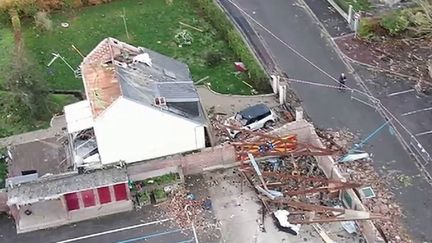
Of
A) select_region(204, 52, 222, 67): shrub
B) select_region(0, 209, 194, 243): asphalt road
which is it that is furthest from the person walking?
select_region(0, 209, 194, 243): asphalt road

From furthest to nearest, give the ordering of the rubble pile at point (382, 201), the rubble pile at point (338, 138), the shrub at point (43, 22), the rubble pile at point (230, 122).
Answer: the shrub at point (43, 22) → the rubble pile at point (230, 122) → the rubble pile at point (338, 138) → the rubble pile at point (382, 201)

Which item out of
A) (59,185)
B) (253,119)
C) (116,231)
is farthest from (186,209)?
(253,119)

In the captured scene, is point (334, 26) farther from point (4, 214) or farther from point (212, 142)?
point (4, 214)

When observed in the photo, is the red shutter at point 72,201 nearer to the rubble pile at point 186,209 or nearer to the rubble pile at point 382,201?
the rubble pile at point 186,209

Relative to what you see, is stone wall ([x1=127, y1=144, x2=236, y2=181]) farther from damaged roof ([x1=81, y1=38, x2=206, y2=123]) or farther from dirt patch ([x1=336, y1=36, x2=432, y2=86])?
dirt patch ([x1=336, y1=36, x2=432, y2=86])

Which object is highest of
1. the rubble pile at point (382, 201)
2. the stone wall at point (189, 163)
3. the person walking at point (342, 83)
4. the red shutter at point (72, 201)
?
the person walking at point (342, 83)

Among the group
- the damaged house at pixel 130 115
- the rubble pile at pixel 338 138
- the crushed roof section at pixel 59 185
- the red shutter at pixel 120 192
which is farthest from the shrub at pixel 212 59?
the red shutter at pixel 120 192

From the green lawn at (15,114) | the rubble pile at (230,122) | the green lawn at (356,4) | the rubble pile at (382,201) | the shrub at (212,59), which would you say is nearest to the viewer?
the rubble pile at (382,201)
